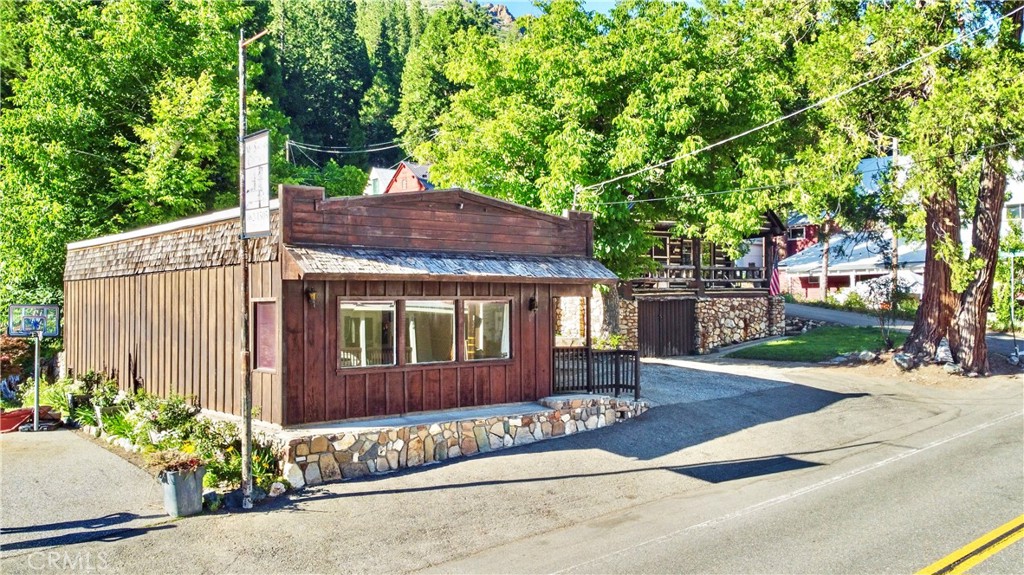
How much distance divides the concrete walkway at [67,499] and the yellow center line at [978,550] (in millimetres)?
8479

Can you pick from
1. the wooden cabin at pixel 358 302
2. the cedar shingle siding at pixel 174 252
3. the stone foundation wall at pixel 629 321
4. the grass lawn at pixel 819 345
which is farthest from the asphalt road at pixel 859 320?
the cedar shingle siding at pixel 174 252

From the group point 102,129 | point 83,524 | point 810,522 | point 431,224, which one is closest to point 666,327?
point 431,224

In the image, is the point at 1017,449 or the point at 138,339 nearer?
the point at 1017,449

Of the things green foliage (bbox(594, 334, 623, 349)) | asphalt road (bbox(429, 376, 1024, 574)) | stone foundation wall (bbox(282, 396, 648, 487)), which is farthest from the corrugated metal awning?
green foliage (bbox(594, 334, 623, 349))

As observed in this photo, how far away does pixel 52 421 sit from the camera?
48.4 ft

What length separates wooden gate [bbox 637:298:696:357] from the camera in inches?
1046

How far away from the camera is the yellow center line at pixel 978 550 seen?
294 inches

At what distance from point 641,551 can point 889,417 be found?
1025 cm

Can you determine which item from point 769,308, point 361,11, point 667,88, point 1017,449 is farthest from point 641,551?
point 361,11

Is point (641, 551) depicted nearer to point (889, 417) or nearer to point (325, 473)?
point (325, 473)

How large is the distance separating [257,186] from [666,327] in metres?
20.1

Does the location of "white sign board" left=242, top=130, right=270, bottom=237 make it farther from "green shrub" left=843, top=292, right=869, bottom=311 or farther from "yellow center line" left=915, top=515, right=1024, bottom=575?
"green shrub" left=843, top=292, right=869, bottom=311

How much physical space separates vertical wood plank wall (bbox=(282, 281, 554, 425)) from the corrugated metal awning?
0.38 meters

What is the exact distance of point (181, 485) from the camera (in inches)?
356
